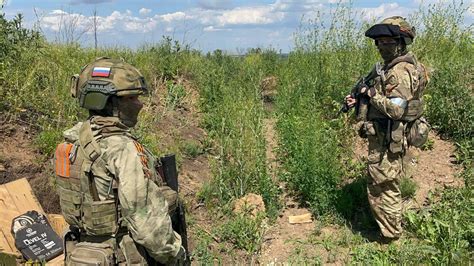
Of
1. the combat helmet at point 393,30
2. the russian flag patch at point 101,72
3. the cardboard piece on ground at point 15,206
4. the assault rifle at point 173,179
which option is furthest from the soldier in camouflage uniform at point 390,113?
the cardboard piece on ground at point 15,206

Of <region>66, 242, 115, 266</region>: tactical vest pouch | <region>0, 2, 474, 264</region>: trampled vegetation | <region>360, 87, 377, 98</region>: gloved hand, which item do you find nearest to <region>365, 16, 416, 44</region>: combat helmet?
<region>360, 87, 377, 98</region>: gloved hand

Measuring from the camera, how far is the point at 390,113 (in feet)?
14.0

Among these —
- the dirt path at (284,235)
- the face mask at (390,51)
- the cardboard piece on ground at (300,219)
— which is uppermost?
the face mask at (390,51)

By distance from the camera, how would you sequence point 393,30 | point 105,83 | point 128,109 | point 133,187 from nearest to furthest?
1. point 133,187
2. point 105,83
3. point 128,109
4. point 393,30

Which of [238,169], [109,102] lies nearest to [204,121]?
[238,169]

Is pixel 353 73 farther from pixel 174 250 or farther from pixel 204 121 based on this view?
pixel 174 250

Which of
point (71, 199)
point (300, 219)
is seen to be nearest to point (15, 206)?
point (71, 199)

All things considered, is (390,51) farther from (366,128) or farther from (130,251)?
(130,251)

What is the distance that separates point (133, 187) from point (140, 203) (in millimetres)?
95

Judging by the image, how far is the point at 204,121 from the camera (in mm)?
7488

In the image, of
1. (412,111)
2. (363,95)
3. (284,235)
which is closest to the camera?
(412,111)

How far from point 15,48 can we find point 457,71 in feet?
20.1

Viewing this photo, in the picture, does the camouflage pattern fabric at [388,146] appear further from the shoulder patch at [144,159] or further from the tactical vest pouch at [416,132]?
the shoulder patch at [144,159]

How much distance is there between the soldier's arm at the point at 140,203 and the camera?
235cm
